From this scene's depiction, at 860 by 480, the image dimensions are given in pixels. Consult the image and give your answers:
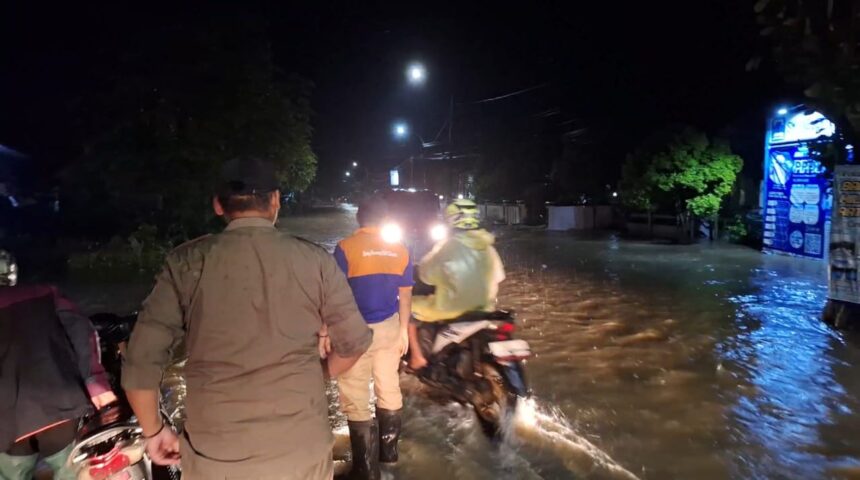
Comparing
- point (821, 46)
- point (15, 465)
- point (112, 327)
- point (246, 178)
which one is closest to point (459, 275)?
point (112, 327)

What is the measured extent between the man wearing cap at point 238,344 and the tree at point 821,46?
5306mm

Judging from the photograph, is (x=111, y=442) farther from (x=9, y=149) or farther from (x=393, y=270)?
(x=9, y=149)

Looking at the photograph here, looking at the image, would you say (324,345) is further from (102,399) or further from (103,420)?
(103,420)

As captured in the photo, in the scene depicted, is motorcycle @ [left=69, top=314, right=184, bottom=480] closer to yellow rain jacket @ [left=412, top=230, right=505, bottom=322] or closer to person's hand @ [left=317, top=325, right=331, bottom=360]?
person's hand @ [left=317, top=325, right=331, bottom=360]

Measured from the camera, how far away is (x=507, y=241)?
20.4m

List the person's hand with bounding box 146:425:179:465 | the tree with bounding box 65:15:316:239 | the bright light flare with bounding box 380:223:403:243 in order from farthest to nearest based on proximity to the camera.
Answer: the tree with bounding box 65:15:316:239 < the bright light flare with bounding box 380:223:403:243 < the person's hand with bounding box 146:425:179:465

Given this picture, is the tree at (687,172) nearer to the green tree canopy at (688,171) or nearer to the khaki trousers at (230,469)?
the green tree canopy at (688,171)

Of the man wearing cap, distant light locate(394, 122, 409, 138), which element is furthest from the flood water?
distant light locate(394, 122, 409, 138)

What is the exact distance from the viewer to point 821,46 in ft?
20.0

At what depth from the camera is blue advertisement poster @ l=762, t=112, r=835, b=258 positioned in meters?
13.9

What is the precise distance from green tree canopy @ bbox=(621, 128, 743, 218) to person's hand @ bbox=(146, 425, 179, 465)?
57.9ft

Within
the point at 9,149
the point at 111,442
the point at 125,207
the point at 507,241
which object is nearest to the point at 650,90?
the point at 507,241

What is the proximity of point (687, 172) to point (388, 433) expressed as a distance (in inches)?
623

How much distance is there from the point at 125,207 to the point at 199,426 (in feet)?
71.7
